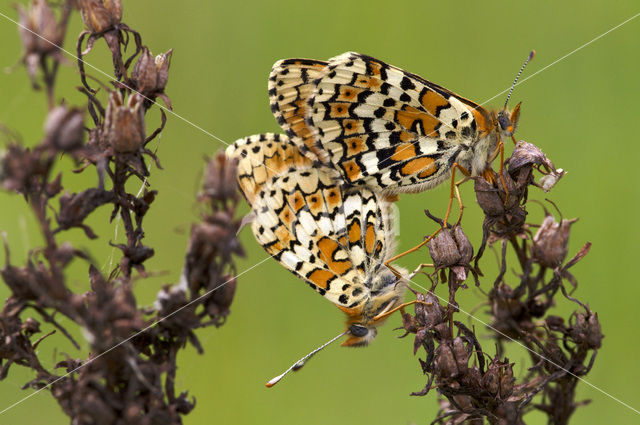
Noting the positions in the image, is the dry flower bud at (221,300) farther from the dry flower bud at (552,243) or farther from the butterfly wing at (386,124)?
the butterfly wing at (386,124)

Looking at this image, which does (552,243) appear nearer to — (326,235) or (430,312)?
(430,312)

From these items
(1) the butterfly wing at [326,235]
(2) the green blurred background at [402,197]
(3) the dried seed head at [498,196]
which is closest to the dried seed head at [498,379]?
(3) the dried seed head at [498,196]

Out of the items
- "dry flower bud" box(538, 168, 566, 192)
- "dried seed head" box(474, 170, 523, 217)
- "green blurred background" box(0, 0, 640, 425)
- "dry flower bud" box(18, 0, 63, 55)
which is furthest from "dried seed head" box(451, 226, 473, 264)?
"green blurred background" box(0, 0, 640, 425)

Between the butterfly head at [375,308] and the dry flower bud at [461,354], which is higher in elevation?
the dry flower bud at [461,354]

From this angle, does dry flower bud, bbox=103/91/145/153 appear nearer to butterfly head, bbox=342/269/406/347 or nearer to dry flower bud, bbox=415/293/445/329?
dry flower bud, bbox=415/293/445/329

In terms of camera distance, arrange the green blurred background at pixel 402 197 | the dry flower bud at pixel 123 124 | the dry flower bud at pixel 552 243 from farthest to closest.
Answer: the green blurred background at pixel 402 197 → the dry flower bud at pixel 552 243 → the dry flower bud at pixel 123 124

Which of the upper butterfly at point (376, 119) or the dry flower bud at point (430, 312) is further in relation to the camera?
the upper butterfly at point (376, 119)

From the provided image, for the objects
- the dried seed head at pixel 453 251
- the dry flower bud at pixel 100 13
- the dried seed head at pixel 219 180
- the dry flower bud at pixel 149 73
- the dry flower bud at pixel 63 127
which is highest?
the dry flower bud at pixel 100 13

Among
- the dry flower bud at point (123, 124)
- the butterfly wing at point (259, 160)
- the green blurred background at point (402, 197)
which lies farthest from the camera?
the green blurred background at point (402, 197)
